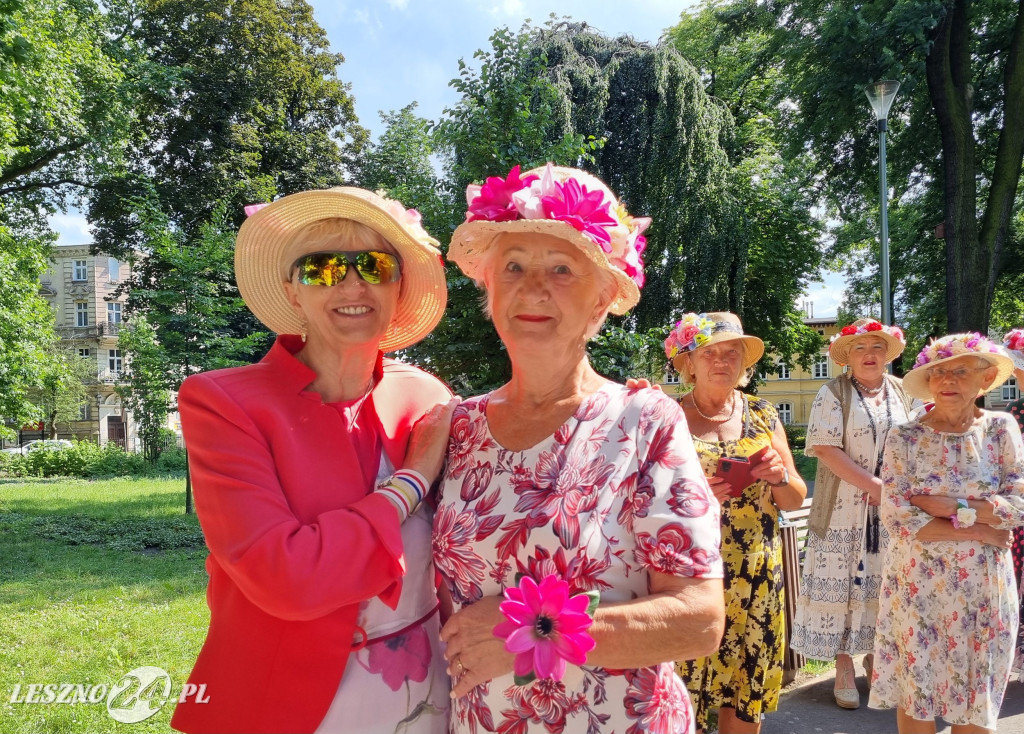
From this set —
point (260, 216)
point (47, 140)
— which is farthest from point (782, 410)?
point (260, 216)

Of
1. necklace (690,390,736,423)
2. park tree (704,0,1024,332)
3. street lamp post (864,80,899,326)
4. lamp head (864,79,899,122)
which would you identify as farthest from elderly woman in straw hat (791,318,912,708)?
park tree (704,0,1024,332)

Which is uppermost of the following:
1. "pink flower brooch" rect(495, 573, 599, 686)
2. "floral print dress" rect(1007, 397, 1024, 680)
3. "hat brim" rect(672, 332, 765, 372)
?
"hat brim" rect(672, 332, 765, 372)

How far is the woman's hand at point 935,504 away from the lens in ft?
11.5

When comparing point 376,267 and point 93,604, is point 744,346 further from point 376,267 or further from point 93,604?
point 93,604

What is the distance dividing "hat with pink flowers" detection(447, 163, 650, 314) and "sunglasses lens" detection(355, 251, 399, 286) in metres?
0.26

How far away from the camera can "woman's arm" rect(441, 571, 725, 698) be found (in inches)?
59.4

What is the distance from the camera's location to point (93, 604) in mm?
6691

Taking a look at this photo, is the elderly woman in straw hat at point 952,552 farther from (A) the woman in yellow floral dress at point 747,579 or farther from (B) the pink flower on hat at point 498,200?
(B) the pink flower on hat at point 498,200

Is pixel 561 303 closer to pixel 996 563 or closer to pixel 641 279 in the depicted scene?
pixel 641 279

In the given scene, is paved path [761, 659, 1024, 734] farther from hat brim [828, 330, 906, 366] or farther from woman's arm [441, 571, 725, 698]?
woman's arm [441, 571, 725, 698]

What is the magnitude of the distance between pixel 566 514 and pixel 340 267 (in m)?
0.94

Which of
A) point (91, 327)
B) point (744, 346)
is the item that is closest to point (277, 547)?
point (744, 346)

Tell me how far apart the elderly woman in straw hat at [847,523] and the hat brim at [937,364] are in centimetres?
61

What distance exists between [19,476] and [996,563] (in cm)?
2932
